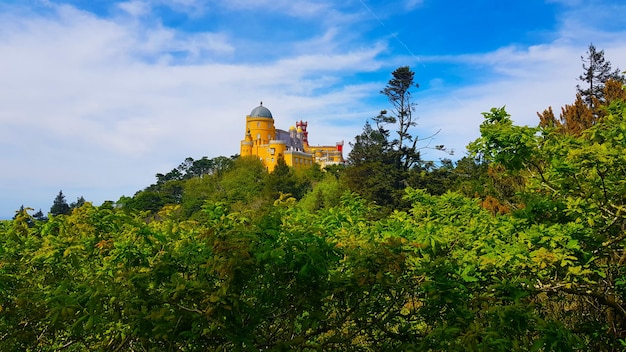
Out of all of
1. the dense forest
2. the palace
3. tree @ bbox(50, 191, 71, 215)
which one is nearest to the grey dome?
the palace

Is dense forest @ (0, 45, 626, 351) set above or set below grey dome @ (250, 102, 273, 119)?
below

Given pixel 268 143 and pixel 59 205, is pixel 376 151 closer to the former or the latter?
pixel 268 143

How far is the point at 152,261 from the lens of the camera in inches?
132

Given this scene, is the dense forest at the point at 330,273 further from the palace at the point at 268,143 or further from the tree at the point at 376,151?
the palace at the point at 268,143

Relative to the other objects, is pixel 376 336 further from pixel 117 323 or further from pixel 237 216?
pixel 117 323

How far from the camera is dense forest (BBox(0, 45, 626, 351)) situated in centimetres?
284

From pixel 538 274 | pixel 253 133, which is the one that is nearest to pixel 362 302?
pixel 538 274

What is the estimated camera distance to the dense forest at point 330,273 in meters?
2.84

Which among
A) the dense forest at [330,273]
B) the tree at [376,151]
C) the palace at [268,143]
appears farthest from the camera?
the palace at [268,143]

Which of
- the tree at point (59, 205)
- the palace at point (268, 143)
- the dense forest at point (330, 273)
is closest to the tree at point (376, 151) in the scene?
the palace at point (268, 143)

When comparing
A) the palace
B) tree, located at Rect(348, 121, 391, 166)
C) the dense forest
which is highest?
the palace

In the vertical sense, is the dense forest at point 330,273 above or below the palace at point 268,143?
below

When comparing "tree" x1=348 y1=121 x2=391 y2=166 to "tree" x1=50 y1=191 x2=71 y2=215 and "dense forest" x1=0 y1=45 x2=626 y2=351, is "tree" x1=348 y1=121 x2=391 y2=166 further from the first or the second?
"tree" x1=50 y1=191 x2=71 y2=215

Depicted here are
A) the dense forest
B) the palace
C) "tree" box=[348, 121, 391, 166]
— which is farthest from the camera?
the palace
